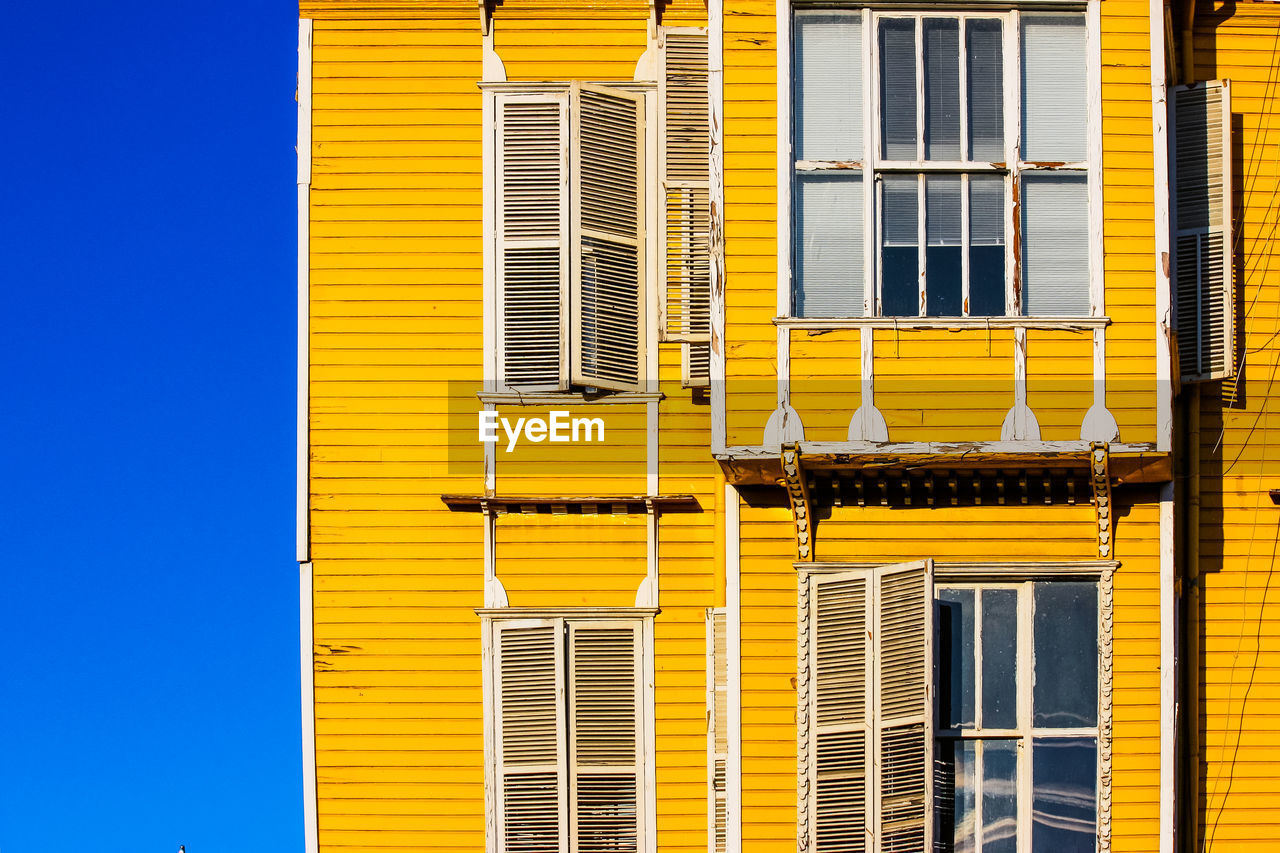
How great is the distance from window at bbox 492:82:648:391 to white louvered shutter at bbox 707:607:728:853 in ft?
6.74

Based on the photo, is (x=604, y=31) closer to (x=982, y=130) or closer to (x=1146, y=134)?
(x=982, y=130)

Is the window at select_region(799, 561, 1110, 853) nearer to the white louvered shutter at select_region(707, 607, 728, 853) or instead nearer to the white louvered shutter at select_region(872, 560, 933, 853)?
the white louvered shutter at select_region(872, 560, 933, 853)

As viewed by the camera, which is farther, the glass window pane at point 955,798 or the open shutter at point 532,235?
the open shutter at point 532,235

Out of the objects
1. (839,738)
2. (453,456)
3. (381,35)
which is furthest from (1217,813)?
(381,35)

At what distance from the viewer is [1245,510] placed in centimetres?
1125

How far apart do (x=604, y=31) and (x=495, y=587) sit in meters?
4.74

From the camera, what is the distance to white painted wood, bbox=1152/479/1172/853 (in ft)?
32.6

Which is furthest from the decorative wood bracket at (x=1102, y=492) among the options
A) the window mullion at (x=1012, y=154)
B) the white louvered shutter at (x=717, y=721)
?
the white louvered shutter at (x=717, y=721)

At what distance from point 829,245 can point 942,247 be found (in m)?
0.82

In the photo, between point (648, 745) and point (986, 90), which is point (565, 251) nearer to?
point (986, 90)

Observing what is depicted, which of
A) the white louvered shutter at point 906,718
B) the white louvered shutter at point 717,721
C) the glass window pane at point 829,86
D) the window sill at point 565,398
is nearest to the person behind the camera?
the white louvered shutter at point 906,718

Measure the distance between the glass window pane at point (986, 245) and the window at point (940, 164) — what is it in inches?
0.4

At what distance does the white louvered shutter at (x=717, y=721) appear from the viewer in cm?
1088

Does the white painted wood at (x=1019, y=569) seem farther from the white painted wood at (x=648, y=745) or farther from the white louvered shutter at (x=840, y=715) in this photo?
the white painted wood at (x=648, y=745)
